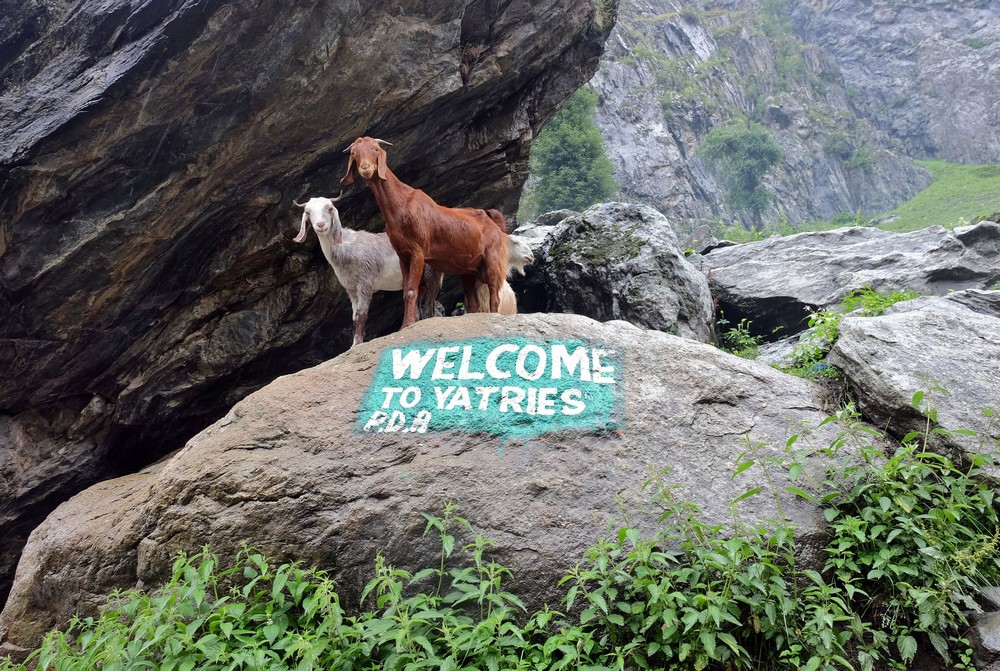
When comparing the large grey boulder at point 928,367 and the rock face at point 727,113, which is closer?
the large grey boulder at point 928,367

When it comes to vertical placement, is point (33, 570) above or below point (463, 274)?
below

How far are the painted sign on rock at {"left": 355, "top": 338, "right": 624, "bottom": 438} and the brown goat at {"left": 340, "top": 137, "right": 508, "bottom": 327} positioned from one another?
880mm

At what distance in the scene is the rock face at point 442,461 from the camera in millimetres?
4332

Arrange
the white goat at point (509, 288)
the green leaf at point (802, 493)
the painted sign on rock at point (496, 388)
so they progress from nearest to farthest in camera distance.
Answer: the green leaf at point (802, 493) < the painted sign on rock at point (496, 388) < the white goat at point (509, 288)

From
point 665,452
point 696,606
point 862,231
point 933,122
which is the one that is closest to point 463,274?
point 665,452

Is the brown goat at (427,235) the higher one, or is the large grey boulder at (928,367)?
the brown goat at (427,235)

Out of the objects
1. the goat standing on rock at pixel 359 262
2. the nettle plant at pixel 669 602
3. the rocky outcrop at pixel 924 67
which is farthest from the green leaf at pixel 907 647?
the rocky outcrop at pixel 924 67

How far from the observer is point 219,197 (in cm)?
679

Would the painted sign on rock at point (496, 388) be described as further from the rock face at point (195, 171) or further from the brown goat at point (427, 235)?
the rock face at point (195, 171)

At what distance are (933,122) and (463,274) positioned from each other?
4429 cm

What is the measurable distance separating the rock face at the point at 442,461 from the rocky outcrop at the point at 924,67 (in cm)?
4021

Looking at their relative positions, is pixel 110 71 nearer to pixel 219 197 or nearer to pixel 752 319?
pixel 219 197

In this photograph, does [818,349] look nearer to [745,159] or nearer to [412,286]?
[412,286]

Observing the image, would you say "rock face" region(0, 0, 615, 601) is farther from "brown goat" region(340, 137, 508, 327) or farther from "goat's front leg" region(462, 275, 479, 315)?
"goat's front leg" region(462, 275, 479, 315)
